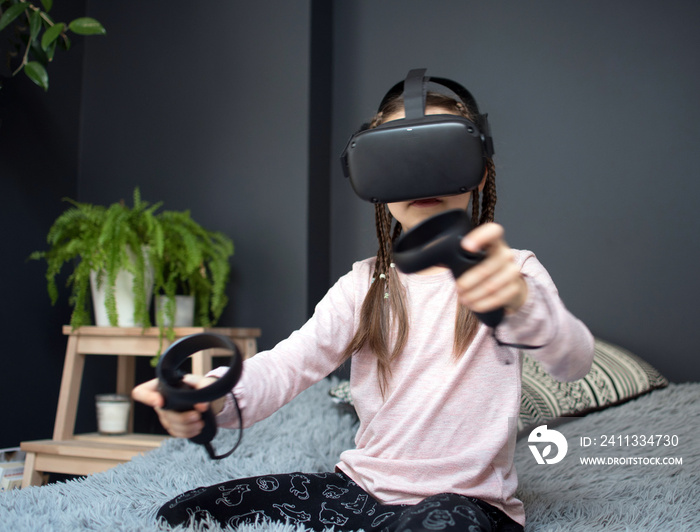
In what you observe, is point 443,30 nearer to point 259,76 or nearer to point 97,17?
point 259,76

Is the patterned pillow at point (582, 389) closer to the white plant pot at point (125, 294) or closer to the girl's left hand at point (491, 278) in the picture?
the white plant pot at point (125, 294)

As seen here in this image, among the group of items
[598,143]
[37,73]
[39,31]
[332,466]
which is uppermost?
[39,31]

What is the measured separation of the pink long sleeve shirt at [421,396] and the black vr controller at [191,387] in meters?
0.07

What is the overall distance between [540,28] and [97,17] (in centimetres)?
153

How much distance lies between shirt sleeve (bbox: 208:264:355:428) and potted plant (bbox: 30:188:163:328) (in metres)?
0.75

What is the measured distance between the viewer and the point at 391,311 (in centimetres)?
96

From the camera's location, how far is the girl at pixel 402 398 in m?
0.77

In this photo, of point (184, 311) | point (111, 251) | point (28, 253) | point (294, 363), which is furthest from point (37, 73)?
point (294, 363)

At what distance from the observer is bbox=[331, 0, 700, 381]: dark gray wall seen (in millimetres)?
1757

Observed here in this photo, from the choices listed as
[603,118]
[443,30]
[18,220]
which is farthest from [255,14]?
[603,118]

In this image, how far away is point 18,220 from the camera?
6.20 ft

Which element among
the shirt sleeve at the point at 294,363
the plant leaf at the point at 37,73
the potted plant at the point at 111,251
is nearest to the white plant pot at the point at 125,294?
the potted plant at the point at 111,251
